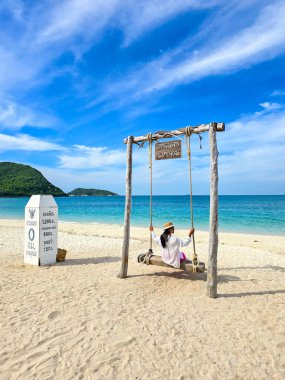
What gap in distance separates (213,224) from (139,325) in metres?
2.26

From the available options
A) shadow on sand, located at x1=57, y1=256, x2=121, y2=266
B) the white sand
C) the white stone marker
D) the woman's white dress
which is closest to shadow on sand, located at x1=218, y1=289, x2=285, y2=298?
the white sand

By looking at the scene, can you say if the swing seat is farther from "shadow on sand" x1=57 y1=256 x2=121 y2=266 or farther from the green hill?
the green hill

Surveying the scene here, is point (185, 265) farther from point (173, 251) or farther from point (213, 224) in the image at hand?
point (213, 224)

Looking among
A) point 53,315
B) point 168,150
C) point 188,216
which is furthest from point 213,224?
point 188,216

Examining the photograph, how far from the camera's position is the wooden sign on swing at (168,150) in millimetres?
6266

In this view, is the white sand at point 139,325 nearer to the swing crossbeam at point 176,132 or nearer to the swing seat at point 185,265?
the swing seat at point 185,265

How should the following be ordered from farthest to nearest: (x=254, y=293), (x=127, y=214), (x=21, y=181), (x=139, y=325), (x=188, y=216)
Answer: (x=21, y=181) → (x=188, y=216) → (x=127, y=214) → (x=254, y=293) → (x=139, y=325)

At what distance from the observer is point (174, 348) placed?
361 cm

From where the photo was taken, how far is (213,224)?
5.42 m

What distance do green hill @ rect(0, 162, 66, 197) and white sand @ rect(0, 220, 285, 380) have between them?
4413 inches

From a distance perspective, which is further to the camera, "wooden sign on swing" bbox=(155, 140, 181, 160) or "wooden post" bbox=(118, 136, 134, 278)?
"wooden post" bbox=(118, 136, 134, 278)

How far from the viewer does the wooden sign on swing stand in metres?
6.27

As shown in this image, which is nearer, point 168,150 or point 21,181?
point 168,150

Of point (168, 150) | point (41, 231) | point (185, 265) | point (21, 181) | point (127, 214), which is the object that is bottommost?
point (185, 265)
